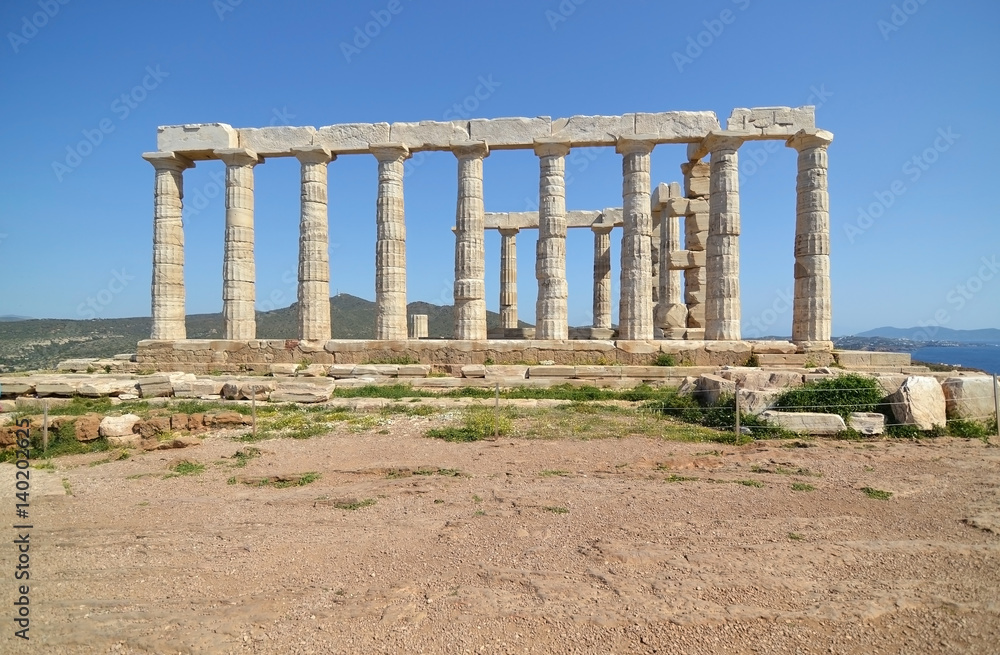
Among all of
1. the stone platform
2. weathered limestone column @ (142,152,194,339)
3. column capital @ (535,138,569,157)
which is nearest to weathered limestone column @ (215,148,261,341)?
the stone platform

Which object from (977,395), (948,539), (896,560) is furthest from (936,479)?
(977,395)

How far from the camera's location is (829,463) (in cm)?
852

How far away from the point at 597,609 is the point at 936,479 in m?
6.52

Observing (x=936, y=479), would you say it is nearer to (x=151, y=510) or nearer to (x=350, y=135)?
(x=151, y=510)

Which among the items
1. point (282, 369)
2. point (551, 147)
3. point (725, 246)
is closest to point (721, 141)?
point (725, 246)

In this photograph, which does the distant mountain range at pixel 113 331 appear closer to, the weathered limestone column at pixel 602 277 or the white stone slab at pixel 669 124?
the weathered limestone column at pixel 602 277

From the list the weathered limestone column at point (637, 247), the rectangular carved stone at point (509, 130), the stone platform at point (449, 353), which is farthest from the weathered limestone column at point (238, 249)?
the weathered limestone column at point (637, 247)

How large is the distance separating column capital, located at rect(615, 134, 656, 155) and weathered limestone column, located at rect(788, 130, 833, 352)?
17.1ft

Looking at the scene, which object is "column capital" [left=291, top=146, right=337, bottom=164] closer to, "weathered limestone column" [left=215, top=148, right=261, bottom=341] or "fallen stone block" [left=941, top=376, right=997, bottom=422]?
"weathered limestone column" [left=215, top=148, right=261, bottom=341]

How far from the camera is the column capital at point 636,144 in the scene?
19469mm

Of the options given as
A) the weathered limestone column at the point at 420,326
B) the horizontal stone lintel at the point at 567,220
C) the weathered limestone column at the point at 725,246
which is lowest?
the weathered limestone column at the point at 420,326

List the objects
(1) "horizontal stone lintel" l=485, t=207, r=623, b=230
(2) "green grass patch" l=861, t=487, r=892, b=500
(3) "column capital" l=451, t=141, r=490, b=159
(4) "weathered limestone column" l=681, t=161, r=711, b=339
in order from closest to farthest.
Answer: (2) "green grass patch" l=861, t=487, r=892, b=500 → (3) "column capital" l=451, t=141, r=490, b=159 → (4) "weathered limestone column" l=681, t=161, r=711, b=339 → (1) "horizontal stone lintel" l=485, t=207, r=623, b=230

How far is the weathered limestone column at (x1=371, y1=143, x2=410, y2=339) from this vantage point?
20.6 metres

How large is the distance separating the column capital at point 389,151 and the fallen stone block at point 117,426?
1332cm
